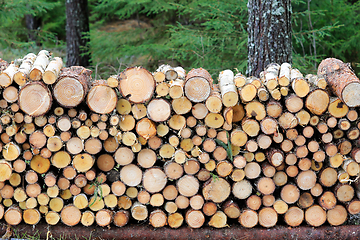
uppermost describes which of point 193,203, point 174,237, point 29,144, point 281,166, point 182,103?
point 182,103

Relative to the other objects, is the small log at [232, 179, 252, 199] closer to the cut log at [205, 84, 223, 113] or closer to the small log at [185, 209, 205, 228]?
the small log at [185, 209, 205, 228]

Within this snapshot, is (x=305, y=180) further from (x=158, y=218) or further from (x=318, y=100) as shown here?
(x=158, y=218)

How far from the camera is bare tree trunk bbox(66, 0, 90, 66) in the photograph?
6723 millimetres

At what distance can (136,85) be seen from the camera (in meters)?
2.87

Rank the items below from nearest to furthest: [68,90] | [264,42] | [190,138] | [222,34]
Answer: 1. [68,90]
2. [190,138]
3. [264,42]
4. [222,34]

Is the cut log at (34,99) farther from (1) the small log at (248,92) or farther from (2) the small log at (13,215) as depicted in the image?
(1) the small log at (248,92)

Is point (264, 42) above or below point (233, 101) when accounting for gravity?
above

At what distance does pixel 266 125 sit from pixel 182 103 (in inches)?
32.4

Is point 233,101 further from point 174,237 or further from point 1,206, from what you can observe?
point 1,206

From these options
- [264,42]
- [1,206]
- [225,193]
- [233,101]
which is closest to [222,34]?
[264,42]

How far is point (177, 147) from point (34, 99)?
139cm

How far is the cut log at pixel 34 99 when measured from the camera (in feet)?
9.07

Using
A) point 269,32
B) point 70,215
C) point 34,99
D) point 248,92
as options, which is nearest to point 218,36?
point 269,32

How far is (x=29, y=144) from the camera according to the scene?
3.00 m
